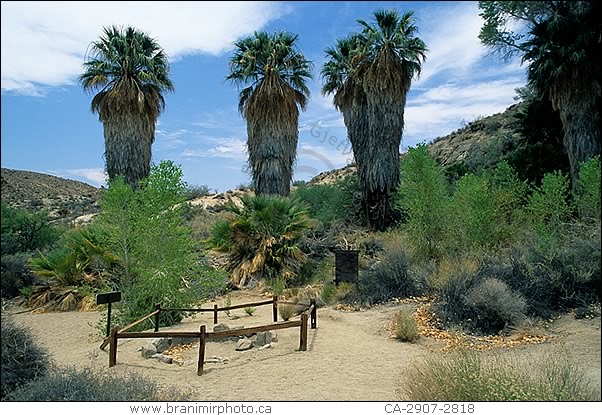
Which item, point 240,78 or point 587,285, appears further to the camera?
point 240,78

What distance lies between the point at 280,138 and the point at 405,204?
561 centimetres

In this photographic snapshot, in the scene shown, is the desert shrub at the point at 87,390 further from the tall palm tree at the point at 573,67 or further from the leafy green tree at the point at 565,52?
→ the tall palm tree at the point at 573,67

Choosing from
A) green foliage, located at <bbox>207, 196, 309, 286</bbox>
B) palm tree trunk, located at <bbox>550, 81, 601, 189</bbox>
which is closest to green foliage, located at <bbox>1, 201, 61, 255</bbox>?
green foliage, located at <bbox>207, 196, 309, 286</bbox>

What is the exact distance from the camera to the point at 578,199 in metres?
7.36

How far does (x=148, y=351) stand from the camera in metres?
6.38

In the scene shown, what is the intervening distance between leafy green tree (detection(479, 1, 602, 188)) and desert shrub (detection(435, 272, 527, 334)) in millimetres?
3491

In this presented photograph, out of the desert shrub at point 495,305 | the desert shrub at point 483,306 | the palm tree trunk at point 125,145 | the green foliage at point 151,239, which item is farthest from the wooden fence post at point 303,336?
the palm tree trunk at point 125,145

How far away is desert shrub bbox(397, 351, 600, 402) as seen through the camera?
3.55 meters

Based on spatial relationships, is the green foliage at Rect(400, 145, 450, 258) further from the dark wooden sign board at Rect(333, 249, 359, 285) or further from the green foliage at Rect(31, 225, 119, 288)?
the green foliage at Rect(31, 225, 119, 288)

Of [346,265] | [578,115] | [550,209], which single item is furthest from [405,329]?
[578,115]

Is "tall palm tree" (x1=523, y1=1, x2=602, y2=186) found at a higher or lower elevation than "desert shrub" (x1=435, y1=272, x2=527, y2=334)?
higher

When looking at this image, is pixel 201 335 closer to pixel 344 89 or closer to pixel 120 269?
pixel 120 269

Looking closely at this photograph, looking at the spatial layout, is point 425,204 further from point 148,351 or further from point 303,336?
point 148,351

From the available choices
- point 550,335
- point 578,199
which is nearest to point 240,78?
point 578,199
